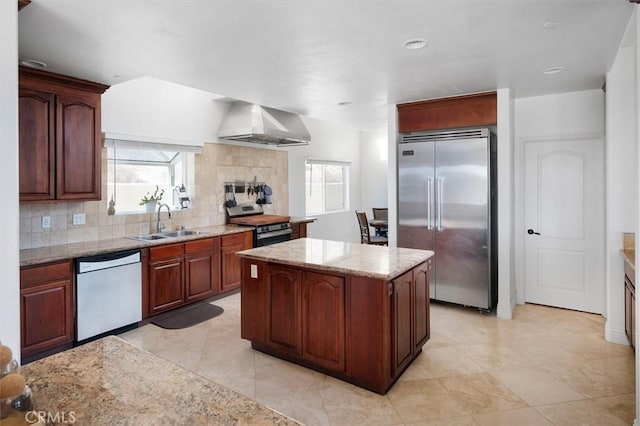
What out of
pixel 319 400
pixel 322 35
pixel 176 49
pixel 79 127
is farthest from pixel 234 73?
pixel 319 400

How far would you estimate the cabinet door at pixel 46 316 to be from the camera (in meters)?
2.98

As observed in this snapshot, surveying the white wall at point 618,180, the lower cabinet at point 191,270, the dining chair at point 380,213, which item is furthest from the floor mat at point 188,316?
the dining chair at point 380,213

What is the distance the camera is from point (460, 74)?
351 centimetres

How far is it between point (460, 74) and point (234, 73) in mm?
2075

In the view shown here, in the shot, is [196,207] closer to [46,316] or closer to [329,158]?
[46,316]

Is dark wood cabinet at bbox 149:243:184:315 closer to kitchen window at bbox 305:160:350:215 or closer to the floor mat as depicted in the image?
the floor mat

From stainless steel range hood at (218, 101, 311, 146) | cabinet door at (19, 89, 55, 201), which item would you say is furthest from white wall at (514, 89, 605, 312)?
cabinet door at (19, 89, 55, 201)

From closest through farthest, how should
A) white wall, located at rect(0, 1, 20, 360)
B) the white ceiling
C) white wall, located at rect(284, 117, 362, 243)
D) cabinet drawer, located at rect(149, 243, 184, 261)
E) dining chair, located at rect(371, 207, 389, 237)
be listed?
white wall, located at rect(0, 1, 20, 360), the white ceiling, cabinet drawer, located at rect(149, 243, 184, 261), white wall, located at rect(284, 117, 362, 243), dining chair, located at rect(371, 207, 389, 237)

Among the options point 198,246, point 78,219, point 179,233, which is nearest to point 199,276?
point 198,246

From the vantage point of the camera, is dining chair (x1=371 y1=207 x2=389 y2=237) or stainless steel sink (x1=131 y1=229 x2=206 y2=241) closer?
stainless steel sink (x1=131 y1=229 x2=206 y2=241)

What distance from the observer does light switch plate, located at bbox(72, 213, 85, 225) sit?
12.5 ft

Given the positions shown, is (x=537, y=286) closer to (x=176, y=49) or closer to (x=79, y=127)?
(x=176, y=49)

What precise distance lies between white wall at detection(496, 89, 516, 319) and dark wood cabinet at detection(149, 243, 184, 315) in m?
3.52

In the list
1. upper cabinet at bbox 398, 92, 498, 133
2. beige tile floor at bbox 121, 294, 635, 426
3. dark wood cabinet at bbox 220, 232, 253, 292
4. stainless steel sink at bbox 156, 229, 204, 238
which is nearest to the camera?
beige tile floor at bbox 121, 294, 635, 426
